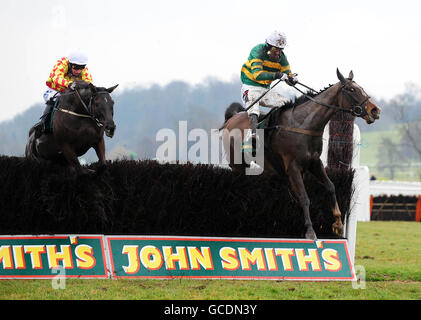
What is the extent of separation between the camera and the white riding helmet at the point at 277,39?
8594 millimetres

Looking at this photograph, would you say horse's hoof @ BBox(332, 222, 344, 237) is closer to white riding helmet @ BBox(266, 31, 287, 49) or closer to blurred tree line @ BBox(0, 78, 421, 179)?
white riding helmet @ BBox(266, 31, 287, 49)

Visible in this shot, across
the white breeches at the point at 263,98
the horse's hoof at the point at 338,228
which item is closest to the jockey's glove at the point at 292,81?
the white breeches at the point at 263,98

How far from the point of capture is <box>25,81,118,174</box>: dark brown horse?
8320 mm

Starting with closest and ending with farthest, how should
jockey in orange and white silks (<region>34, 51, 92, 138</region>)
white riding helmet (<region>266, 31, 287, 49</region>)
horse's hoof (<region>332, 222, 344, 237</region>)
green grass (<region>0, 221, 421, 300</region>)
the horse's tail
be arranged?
green grass (<region>0, 221, 421, 300</region>) → horse's hoof (<region>332, 222, 344, 237</region>) → white riding helmet (<region>266, 31, 287, 49</region>) → jockey in orange and white silks (<region>34, 51, 92, 138</region>) → the horse's tail

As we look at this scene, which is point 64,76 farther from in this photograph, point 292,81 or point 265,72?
point 292,81

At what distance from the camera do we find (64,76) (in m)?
9.16

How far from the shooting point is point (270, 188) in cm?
849

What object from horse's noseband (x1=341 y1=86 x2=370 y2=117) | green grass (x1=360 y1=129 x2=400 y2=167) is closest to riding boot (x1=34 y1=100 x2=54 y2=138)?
horse's noseband (x1=341 y1=86 x2=370 y2=117)

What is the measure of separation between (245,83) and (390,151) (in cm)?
9374

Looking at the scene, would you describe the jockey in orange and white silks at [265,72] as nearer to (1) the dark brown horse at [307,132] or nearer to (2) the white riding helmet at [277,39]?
(2) the white riding helmet at [277,39]

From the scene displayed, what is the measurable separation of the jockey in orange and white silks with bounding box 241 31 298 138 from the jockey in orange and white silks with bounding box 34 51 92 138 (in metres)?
2.36

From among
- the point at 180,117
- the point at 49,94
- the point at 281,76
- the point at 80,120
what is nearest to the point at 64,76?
the point at 49,94

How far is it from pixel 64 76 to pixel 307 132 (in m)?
3.64

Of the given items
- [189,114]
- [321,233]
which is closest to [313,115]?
[321,233]
